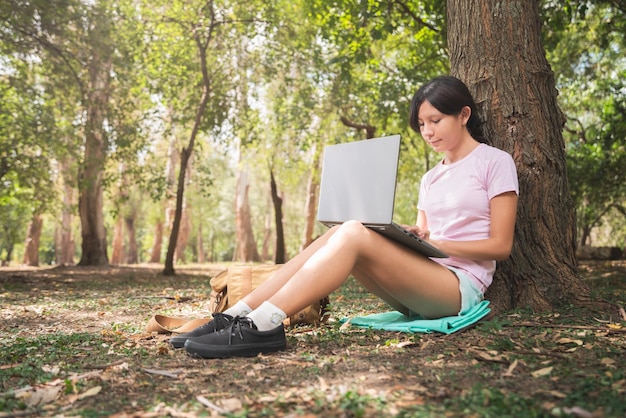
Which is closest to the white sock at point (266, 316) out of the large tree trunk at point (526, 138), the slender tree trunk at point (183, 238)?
Answer: the large tree trunk at point (526, 138)

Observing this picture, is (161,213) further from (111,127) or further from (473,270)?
(473,270)

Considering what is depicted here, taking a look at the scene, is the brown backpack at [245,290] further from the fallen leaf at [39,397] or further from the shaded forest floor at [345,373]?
the fallen leaf at [39,397]

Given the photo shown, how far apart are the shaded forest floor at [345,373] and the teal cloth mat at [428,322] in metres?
0.06

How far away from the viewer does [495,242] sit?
3.11 metres

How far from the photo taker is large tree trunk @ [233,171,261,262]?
2108cm

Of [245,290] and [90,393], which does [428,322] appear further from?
[90,393]

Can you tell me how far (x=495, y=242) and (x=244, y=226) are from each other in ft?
61.7

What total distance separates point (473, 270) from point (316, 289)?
1.01 meters

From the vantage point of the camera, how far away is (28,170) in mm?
10328

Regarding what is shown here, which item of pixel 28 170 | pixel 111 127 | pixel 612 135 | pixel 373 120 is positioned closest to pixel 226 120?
pixel 111 127

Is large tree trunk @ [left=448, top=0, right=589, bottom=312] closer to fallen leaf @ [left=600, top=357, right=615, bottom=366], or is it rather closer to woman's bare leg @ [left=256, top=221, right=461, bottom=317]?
woman's bare leg @ [left=256, top=221, right=461, bottom=317]

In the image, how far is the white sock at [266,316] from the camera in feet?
9.32

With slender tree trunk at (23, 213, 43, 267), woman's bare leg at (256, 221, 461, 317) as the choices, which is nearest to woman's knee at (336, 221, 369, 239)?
woman's bare leg at (256, 221, 461, 317)

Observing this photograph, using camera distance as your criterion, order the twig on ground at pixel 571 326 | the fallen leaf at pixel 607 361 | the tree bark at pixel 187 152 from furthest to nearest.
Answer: the tree bark at pixel 187 152, the twig on ground at pixel 571 326, the fallen leaf at pixel 607 361
